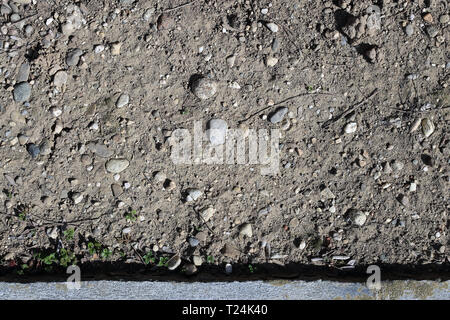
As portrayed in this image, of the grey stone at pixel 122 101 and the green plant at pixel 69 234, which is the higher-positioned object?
the grey stone at pixel 122 101

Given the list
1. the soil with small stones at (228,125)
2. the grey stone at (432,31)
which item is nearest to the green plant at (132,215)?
the soil with small stones at (228,125)

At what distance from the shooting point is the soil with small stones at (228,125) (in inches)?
115

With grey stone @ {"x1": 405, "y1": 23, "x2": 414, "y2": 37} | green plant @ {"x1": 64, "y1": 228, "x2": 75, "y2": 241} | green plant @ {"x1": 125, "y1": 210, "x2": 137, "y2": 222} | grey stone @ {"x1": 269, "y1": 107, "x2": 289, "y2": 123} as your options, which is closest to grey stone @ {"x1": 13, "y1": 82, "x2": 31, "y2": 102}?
green plant @ {"x1": 64, "y1": 228, "x2": 75, "y2": 241}

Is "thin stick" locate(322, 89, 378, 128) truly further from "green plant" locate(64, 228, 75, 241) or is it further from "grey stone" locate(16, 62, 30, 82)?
"grey stone" locate(16, 62, 30, 82)

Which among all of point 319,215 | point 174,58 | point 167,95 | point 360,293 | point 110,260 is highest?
point 174,58

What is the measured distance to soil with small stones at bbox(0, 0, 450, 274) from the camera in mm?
2914

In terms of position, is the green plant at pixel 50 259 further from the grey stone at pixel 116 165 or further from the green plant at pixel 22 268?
the grey stone at pixel 116 165

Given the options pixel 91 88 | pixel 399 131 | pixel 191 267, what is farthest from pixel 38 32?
pixel 399 131

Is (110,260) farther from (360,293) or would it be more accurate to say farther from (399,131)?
(399,131)

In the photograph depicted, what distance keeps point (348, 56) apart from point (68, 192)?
2116mm

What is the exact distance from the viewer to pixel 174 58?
116 inches

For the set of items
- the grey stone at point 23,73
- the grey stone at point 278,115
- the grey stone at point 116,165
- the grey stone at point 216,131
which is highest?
the grey stone at point 23,73

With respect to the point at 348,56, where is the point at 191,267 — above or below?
below

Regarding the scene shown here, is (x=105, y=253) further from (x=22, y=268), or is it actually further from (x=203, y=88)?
(x=203, y=88)
